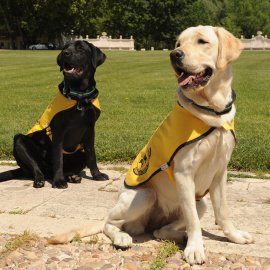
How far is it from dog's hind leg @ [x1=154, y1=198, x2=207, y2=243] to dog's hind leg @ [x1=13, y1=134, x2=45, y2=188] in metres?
2.19

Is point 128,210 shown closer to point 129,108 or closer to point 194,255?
point 194,255

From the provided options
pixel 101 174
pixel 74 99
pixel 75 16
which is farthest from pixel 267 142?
pixel 75 16

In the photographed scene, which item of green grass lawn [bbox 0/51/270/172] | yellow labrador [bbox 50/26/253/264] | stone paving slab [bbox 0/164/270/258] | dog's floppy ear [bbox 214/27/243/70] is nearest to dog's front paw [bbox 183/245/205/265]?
yellow labrador [bbox 50/26/253/264]

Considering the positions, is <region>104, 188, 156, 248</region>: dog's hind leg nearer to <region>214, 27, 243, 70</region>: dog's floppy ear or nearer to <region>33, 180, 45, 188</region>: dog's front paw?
<region>214, 27, 243, 70</region>: dog's floppy ear

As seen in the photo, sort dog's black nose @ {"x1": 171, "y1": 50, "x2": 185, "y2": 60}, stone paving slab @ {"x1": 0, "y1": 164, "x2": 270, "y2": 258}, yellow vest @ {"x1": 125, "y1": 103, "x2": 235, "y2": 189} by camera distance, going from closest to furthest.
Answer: dog's black nose @ {"x1": 171, "y1": 50, "x2": 185, "y2": 60} < yellow vest @ {"x1": 125, "y1": 103, "x2": 235, "y2": 189} < stone paving slab @ {"x1": 0, "y1": 164, "x2": 270, "y2": 258}

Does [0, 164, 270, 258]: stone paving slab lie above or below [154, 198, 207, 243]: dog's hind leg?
below

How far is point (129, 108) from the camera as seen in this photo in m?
10.4

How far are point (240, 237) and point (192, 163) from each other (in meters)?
0.79

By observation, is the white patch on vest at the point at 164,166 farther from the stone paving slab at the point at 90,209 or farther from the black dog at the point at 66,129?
the black dog at the point at 66,129

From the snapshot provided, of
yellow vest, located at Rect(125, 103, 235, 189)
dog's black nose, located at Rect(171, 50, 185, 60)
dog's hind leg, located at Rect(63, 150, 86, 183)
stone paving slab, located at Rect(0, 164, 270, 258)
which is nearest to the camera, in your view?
dog's black nose, located at Rect(171, 50, 185, 60)

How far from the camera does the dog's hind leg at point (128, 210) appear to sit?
3.38 m

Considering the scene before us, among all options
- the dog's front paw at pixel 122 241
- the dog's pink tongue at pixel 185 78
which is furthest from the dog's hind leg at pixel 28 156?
the dog's pink tongue at pixel 185 78

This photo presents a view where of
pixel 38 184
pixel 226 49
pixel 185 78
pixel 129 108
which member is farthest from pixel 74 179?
pixel 129 108

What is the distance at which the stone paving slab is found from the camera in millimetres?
3529
